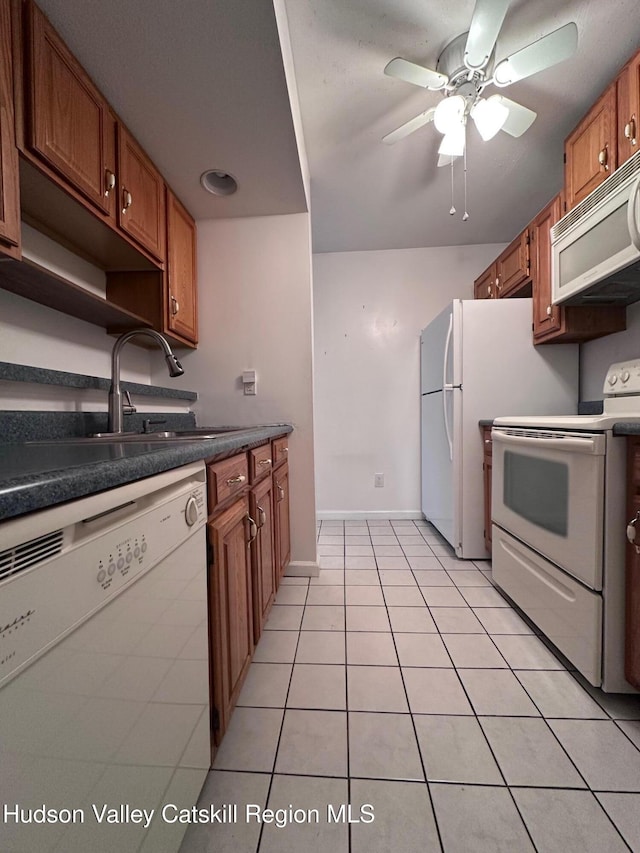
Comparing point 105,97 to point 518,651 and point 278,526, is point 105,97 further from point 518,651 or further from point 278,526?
point 518,651

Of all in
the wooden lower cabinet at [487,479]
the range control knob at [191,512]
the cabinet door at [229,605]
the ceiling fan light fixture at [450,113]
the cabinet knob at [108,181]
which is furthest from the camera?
the wooden lower cabinet at [487,479]

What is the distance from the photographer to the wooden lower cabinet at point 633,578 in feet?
3.24

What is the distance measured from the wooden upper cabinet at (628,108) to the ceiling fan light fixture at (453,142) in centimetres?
60

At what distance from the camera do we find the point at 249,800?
0.81 metres

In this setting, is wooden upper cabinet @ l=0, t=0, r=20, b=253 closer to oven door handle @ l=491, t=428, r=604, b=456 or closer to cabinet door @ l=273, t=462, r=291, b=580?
cabinet door @ l=273, t=462, r=291, b=580

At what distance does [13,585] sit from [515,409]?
2.39 metres

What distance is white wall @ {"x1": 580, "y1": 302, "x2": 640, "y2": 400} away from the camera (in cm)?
183

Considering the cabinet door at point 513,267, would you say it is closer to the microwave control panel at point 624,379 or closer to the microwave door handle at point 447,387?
the microwave door handle at point 447,387

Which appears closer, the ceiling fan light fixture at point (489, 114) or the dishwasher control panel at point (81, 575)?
the dishwasher control panel at point (81, 575)

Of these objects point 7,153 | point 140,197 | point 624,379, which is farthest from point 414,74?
point 624,379

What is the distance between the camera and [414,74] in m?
1.34

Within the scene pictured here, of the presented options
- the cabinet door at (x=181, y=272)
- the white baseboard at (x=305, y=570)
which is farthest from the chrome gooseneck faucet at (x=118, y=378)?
the white baseboard at (x=305, y=570)

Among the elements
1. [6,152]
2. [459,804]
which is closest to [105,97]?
[6,152]

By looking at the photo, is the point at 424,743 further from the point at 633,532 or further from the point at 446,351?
the point at 446,351
